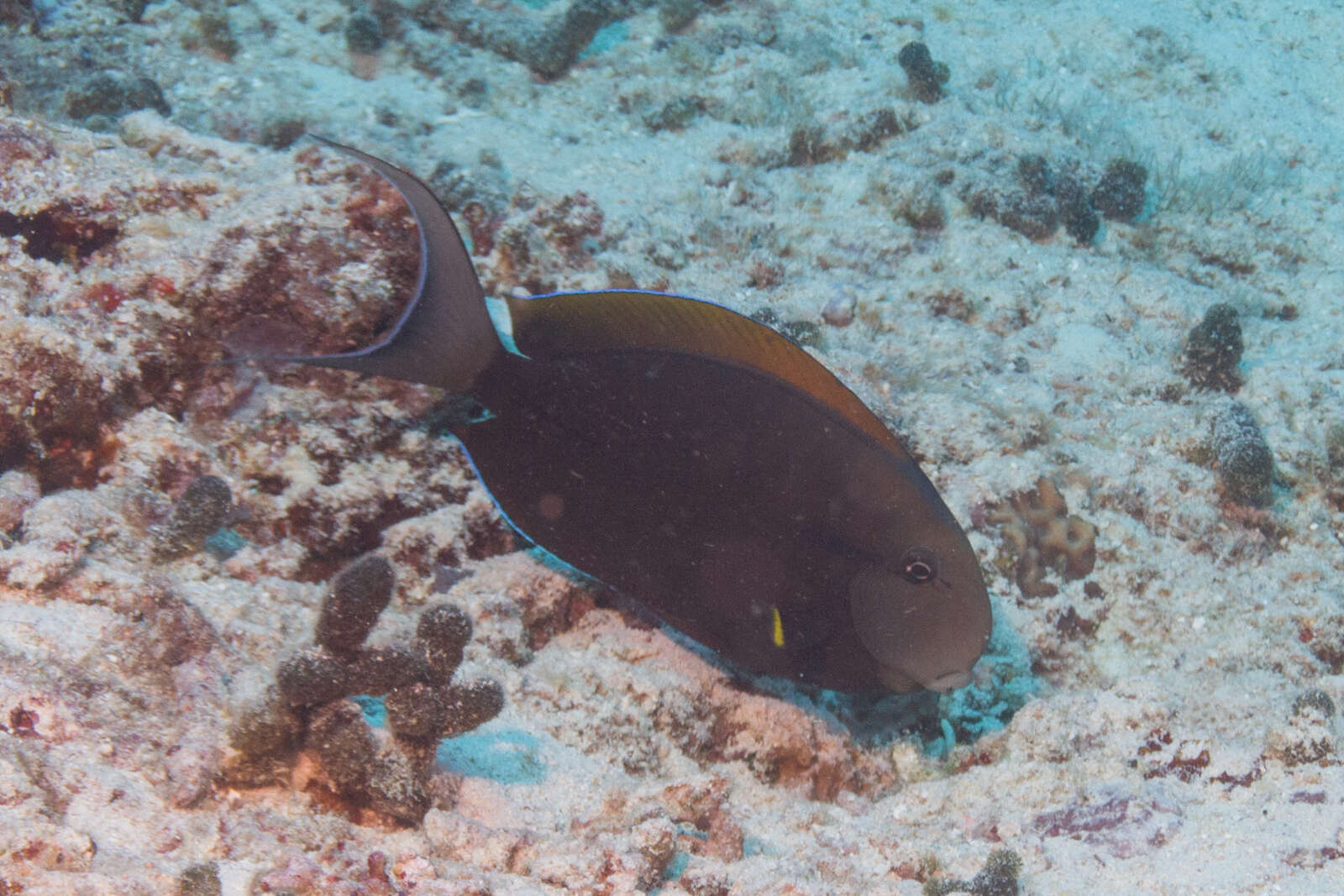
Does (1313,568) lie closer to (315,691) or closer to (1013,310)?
(1013,310)

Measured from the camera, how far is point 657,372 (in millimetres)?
2320

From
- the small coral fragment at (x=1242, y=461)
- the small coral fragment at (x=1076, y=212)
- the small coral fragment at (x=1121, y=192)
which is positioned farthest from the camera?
the small coral fragment at (x=1121, y=192)

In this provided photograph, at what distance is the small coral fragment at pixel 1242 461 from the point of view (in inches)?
149

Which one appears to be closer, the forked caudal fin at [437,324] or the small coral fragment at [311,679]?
the small coral fragment at [311,679]

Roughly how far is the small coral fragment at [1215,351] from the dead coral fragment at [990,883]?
3.36 metres

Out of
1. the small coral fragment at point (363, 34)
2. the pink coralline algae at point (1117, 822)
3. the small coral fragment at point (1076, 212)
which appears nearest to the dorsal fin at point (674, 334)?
the pink coralline algae at point (1117, 822)

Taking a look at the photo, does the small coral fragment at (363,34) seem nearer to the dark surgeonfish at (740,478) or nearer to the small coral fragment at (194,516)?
the small coral fragment at (194,516)

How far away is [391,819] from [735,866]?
891 millimetres

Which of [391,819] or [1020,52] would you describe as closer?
[391,819]

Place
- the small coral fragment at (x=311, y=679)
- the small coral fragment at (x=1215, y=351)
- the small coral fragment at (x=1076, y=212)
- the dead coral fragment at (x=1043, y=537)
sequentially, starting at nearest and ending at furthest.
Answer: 1. the small coral fragment at (x=311, y=679)
2. the dead coral fragment at (x=1043, y=537)
3. the small coral fragment at (x=1215, y=351)
4. the small coral fragment at (x=1076, y=212)

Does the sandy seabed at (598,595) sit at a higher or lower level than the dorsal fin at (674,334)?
lower

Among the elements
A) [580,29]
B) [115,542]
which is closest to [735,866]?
[115,542]

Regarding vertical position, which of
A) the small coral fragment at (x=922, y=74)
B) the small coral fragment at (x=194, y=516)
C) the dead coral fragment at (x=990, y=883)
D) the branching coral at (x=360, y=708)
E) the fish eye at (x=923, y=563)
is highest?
the small coral fragment at (x=922, y=74)

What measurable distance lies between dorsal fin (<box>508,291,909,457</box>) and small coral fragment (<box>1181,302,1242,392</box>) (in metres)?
3.08
